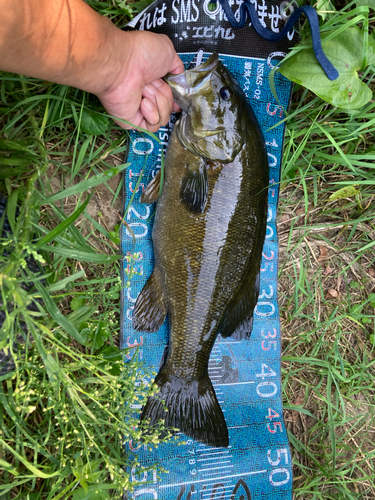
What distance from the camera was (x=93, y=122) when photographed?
216cm

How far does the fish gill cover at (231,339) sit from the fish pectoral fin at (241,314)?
21 cm

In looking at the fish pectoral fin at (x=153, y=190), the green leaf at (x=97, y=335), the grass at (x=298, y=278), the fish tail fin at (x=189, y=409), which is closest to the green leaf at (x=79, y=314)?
the grass at (x=298, y=278)

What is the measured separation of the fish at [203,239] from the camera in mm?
2059

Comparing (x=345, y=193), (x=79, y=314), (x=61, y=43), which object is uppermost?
(x=61, y=43)

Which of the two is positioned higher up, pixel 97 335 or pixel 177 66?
pixel 177 66

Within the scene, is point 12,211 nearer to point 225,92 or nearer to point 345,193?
point 225,92

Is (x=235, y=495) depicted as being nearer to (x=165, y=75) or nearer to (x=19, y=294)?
(x=19, y=294)

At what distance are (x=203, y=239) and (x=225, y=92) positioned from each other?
88 centimetres

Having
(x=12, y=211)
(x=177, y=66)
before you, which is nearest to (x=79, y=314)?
(x=12, y=211)

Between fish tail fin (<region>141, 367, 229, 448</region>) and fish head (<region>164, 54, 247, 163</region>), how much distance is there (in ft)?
4.66

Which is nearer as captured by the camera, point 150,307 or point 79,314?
point 79,314

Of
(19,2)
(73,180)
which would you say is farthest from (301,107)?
(19,2)

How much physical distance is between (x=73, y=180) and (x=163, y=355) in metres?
1.31

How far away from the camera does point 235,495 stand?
2.33m
